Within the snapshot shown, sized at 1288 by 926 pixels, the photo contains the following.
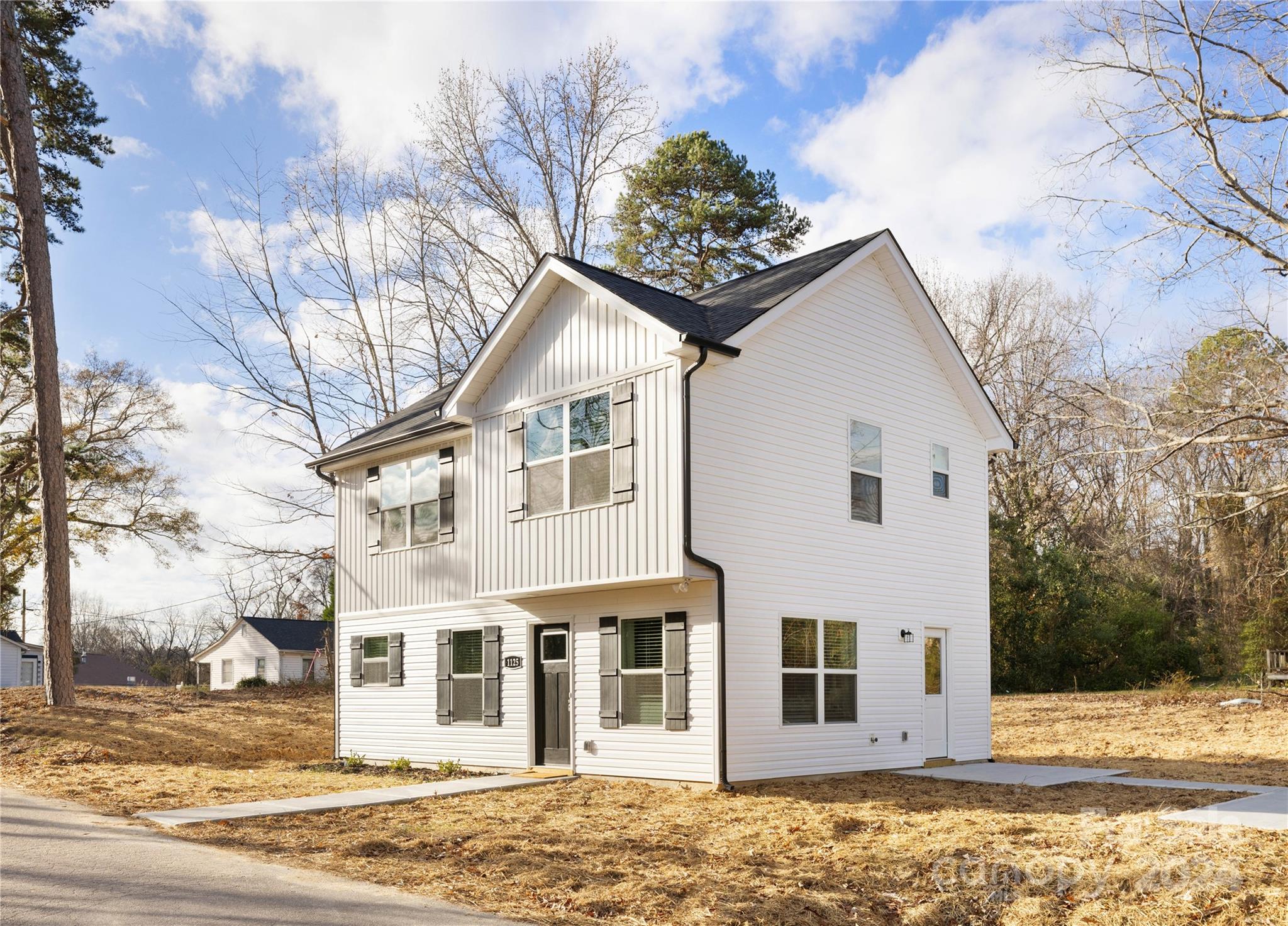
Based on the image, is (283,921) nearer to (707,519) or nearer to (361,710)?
(707,519)

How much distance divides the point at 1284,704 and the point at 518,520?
16783 millimetres

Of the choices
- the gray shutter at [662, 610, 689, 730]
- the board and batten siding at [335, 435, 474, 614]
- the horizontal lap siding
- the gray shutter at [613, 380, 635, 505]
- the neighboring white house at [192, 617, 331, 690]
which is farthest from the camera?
the neighboring white house at [192, 617, 331, 690]

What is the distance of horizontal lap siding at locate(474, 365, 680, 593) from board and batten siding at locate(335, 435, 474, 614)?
46.5 inches

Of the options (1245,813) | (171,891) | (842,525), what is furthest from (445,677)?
(1245,813)

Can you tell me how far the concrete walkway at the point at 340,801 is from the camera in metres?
10.5

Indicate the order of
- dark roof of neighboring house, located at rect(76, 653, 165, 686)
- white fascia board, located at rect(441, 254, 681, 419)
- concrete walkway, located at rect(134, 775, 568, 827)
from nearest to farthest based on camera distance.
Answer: concrete walkway, located at rect(134, 775, 568, 827) → white fascia board, located at rect(441, 254, 681, 419) → dark roof of neighboring house, located at rect(76, 653, 165, 686)

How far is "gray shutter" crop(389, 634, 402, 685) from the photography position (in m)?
17.2

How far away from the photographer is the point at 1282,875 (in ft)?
23.6

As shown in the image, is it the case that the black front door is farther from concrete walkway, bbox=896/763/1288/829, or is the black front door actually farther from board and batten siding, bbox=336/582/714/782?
concrete walkway, bbox=896/763/1288/829

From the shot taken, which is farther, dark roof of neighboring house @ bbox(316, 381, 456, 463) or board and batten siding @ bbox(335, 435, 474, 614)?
dark roof of neighboring house @ bbox(316, 381, 456, 463)

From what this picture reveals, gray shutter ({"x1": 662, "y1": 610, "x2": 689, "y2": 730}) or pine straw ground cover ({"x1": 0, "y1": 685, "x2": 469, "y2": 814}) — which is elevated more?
gray shutter ({"x1": 662, "y1": 610, "x2": 689, "y2": 730})

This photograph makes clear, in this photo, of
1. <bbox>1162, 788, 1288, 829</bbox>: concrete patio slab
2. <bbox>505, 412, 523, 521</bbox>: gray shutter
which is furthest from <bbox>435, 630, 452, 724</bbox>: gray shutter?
<bbox>1162, 788, 1288, 829</bbox>: concrete patio slab

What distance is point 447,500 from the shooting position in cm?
1652

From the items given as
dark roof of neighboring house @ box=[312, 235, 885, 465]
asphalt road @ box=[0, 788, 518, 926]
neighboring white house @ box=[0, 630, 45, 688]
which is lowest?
neighboring white house @ box=[0, 630, 45, 688]
